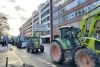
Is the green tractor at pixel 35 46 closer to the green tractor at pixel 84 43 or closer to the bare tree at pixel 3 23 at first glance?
the green tractor at pixel 84 43

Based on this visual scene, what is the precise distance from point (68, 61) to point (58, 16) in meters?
59.3

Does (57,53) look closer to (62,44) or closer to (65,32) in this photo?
(62,44)

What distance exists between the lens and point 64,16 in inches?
2734

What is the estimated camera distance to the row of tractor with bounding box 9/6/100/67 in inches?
424

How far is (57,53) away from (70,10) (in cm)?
4958

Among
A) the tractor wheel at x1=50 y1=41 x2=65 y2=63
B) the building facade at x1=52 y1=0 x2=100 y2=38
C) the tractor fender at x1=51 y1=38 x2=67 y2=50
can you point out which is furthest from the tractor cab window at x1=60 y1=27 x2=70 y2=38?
the building facade at x1=52 y1=0 x2=100 y2=38

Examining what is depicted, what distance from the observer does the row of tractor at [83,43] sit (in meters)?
10.8

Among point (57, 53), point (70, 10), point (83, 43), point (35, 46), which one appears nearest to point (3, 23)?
point (70, 10)

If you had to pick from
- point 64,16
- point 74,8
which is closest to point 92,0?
point 74,8

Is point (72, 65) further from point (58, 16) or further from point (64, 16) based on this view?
point (58, 16)

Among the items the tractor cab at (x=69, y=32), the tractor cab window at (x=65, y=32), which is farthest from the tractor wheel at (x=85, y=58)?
the tractor cab window at (x=65, y=32)

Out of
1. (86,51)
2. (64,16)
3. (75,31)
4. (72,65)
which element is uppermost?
(64,16)

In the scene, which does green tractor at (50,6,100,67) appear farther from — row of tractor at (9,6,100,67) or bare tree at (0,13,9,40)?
bare tree at (0,13,9,40)

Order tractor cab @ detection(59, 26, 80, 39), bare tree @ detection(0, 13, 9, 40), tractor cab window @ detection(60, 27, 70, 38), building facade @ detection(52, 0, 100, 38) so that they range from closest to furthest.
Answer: tractor cab @ detection(59, 26, 80, 39), tractor cab window @ detection(60, 27, 70, 38), building facade @ detection(52, 0, 100, 38), bare tree @ detection(0, 13, 9, 40)
